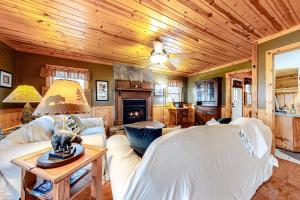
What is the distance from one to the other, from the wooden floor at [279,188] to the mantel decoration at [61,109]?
2.91 ft

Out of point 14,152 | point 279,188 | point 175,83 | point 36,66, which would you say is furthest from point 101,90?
point 279,188

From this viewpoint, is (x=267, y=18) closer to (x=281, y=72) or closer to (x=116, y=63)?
(x=281, y=72)

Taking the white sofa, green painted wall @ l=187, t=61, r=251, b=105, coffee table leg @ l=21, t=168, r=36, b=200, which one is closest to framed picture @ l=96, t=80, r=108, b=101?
the white sofa

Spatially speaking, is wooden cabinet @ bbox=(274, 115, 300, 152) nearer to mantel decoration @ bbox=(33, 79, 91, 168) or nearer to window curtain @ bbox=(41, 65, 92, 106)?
mantel decoration @ bbox=(33, 79, 91, 168)

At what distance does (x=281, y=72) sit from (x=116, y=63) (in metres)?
4.73

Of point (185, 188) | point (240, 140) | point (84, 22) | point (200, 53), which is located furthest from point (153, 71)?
point (185, 188)

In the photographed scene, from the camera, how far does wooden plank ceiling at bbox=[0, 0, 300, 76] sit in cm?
200

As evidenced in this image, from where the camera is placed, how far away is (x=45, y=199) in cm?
110

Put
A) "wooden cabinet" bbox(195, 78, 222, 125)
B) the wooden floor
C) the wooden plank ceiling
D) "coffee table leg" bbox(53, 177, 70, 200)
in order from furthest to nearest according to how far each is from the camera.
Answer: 1. "wooden cabinet" bbox(195, 78, 222, 125)
2. the wooden plank ceiling
3. the wooden floor
4. "coffee table leg" bbox(53, 177, 70, 200)

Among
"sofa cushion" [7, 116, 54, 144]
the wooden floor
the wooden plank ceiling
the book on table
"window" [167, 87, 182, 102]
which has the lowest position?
the wooden floor

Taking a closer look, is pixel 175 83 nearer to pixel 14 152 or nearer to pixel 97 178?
pixel 97 178

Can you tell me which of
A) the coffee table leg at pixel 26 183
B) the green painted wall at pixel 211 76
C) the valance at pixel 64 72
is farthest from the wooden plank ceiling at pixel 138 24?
the coffee table leg at pixel 26 183

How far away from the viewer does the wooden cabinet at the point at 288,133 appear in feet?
10.3

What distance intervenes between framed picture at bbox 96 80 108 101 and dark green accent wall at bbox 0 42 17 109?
1896 mm
